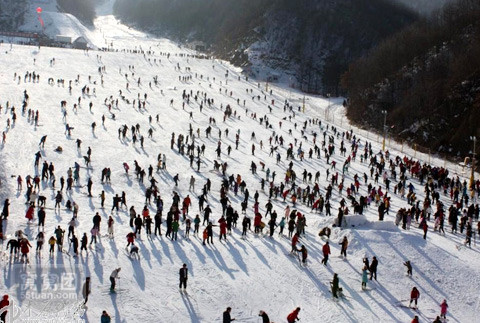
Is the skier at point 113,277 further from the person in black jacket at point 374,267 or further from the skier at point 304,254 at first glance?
the person in black jacket at point 374,267

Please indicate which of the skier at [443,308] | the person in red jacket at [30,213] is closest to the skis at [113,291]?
the person in red jacket at [30,213]

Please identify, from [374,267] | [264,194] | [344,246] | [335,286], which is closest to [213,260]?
[335,286]

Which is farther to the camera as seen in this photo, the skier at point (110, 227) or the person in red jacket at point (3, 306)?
the skier at point (110, 227)

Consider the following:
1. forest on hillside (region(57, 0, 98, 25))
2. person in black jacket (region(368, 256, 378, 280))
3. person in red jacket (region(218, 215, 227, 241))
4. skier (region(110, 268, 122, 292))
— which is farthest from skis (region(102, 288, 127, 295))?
forest on hillside (region(57, 0, 98, 25))

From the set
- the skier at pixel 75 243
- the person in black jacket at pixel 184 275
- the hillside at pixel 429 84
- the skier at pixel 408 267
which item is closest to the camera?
the person in black jacket at pixel 184 275

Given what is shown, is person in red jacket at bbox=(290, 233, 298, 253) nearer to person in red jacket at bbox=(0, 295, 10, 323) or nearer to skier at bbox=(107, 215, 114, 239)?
skier at bbox=(107, 215, 114, 239)

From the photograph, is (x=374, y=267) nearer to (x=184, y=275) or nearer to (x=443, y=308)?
(x=443, y=308)
